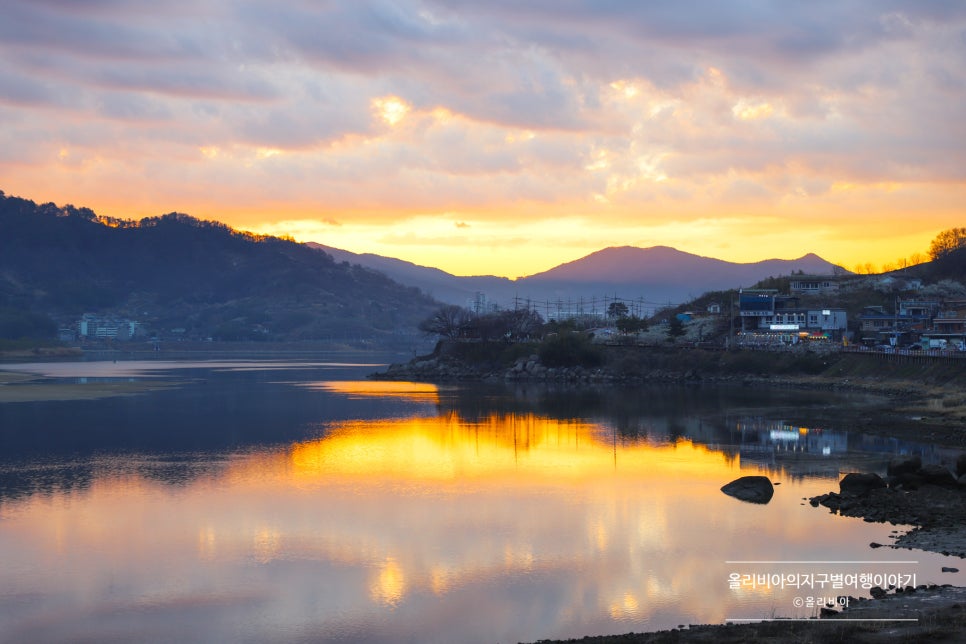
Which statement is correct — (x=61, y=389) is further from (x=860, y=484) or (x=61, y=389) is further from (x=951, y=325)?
(x=951, y=325)

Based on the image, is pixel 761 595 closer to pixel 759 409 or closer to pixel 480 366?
pixel 759 409

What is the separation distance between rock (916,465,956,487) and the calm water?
298 cm

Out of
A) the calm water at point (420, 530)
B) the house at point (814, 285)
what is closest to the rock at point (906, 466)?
the calm water at point (420, 530)

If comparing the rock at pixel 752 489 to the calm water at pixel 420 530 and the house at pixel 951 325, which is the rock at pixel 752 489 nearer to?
the calm water at pixel 420 530

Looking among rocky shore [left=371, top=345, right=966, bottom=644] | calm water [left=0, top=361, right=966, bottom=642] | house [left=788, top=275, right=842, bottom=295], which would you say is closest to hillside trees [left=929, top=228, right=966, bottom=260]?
house [left=788, top=275, right=842, bottom=295]

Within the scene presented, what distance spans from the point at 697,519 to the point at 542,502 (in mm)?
5120

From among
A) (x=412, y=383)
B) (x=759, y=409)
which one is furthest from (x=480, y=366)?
(x=759, y=409)

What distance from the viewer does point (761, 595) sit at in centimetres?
1752

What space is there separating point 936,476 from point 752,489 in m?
5.12

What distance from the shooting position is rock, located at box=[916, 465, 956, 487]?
2498 cm

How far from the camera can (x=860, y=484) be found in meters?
25.6

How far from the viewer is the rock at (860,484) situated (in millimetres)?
25417

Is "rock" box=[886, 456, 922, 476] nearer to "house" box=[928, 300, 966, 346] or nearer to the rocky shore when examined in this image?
the rocky shore

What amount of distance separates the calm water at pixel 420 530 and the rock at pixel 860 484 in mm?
1268
